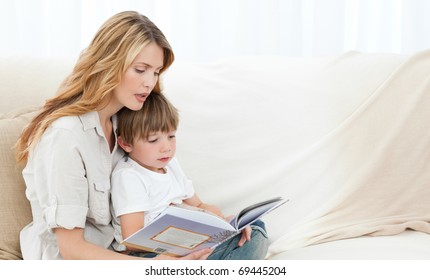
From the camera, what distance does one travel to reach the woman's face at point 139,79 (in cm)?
148

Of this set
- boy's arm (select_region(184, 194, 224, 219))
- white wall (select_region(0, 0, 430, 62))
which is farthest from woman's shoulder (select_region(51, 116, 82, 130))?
white wall (select_region(0, 0, 430, 62))

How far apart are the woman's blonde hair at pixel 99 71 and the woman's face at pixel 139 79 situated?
0.02m

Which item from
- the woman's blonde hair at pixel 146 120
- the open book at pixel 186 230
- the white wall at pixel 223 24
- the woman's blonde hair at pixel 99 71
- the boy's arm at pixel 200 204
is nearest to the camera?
the open book at pixel 186 230

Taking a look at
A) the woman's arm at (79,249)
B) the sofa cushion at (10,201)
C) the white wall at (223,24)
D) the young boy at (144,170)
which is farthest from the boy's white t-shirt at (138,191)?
the white wall at (223,24)

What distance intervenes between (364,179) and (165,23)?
3.44 feet

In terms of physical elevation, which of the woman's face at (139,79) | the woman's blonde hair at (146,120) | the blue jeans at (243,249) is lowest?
the blue jeans at (243,249)

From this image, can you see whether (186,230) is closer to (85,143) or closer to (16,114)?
(85,143)

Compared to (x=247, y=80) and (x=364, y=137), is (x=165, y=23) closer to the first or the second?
(x=247, y=80)

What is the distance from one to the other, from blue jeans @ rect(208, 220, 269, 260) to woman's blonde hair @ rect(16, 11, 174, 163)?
0.46 m

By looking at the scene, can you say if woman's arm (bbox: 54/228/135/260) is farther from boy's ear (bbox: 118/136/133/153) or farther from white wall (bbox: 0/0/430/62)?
white wall (bbox: 0/0/430/62)

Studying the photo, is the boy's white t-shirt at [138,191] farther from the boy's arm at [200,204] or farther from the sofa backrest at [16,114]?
the sofa backrest at [16,114]

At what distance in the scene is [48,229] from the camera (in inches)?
56.1

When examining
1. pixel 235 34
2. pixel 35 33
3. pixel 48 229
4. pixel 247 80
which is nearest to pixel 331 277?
pixel 48 229

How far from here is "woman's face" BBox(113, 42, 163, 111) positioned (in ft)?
4.86
